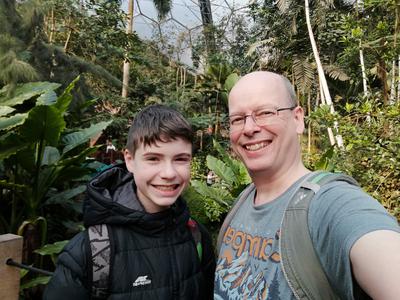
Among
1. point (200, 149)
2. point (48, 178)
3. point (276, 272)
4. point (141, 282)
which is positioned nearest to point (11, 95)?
point (48, 178)

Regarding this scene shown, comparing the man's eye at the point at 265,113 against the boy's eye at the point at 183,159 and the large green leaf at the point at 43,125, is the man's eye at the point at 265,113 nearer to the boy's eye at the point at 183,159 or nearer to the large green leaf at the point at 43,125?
the boy's eye at the point at 183,159

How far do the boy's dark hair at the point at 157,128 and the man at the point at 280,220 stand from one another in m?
0.24

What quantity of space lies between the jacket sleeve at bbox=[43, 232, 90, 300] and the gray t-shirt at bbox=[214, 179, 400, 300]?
1.32 feet

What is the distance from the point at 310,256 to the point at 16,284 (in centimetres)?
138

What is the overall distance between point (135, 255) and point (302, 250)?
0.61m

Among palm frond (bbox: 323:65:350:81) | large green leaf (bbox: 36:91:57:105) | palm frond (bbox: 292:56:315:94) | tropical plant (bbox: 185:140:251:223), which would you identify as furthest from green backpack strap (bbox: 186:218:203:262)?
palm frond (bbox: 323:65:350:81)

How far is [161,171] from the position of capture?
1.27 meters

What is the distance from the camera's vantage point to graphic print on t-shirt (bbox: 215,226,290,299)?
89 centimetres

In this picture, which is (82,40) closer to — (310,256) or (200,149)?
(200,149)

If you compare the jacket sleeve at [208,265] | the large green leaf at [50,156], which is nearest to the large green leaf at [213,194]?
the large green leaf at [50,156]

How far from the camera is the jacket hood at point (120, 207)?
124cm

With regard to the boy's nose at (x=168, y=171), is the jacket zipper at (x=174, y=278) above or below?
below

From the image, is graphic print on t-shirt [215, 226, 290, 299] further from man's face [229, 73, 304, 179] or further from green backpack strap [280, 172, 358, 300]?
man's face [229, 73, 304, 179]

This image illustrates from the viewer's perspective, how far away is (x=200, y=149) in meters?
12.5
